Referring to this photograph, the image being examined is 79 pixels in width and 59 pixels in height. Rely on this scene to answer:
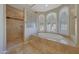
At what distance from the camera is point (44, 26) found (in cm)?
210

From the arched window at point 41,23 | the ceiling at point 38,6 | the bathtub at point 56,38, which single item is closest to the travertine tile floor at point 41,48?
the bathtub at point 56,38

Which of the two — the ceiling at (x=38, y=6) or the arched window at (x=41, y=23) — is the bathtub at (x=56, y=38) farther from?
the ceiling at (x=38, y=6)

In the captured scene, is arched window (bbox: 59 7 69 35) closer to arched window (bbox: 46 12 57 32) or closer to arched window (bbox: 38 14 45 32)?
arched window (bbox: 46 12 57 32)

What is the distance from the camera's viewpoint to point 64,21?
2.06m

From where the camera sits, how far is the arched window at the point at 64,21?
205 cm

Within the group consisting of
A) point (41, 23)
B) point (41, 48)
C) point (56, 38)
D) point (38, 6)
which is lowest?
point (41, 48)

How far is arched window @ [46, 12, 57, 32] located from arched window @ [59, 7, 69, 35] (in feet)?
0.26

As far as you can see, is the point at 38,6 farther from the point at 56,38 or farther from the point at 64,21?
the point at 56,38

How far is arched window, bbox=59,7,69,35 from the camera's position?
6.73ft

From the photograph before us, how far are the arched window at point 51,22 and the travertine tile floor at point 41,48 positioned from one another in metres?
0.20

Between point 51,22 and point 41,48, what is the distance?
44cm

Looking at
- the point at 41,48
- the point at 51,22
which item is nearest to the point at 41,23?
the point at 51,22
